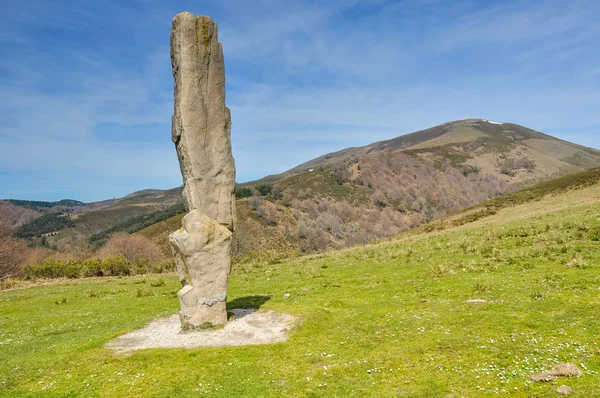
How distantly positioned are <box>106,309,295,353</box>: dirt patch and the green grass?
1.74 feet

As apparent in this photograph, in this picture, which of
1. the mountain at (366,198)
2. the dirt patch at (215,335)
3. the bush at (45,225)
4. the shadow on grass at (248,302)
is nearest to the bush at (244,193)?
the mountain at (366,198)

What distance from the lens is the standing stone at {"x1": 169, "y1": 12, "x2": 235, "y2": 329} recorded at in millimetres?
13523

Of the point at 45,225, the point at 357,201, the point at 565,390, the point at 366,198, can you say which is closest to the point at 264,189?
the point at 357,201

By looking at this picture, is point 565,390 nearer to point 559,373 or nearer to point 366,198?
point 559,373

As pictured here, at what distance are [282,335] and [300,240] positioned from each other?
91.2 meters

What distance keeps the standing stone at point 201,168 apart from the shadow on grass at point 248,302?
10.2ft

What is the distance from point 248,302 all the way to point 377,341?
27.1 ft

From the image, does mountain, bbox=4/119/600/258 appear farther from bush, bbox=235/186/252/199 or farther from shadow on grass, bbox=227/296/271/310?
shadow on grass, bbox=227/296/271/310

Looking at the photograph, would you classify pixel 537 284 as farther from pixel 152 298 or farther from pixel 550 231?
pixel 152 298

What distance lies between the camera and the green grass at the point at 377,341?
8.34 meters

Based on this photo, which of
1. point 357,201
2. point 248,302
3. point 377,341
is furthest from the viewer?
point 357,201

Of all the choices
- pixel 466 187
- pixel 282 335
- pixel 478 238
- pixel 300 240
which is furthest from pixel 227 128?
pixel 466 187

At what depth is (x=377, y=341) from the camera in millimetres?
10727

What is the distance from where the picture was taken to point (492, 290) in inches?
558
